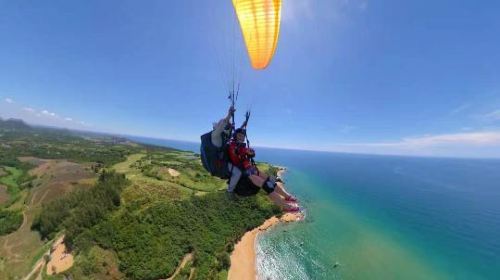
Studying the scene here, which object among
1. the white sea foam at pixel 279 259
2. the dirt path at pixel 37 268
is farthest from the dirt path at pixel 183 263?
the dirt path at pixel 37 268

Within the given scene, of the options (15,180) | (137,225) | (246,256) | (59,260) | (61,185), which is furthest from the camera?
(15,180)

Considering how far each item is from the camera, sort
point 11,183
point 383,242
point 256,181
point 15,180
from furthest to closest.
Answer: point 15,180 < point 11,183 < point 383,242 < point 256,181

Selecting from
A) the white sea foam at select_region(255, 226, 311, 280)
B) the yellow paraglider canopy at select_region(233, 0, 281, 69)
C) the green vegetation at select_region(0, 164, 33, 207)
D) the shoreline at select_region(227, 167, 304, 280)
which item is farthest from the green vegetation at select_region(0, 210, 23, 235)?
the yellow paraglider canopy at select_region(233, 0, 281, 69)

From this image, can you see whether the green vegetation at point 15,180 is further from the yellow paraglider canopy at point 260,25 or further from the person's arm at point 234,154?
the yellow paraglider canopy at point 260,25

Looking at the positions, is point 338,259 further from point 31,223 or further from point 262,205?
point 31,223

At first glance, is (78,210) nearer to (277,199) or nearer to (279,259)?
(279,259)

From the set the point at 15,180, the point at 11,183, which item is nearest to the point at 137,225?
the point at 11,183

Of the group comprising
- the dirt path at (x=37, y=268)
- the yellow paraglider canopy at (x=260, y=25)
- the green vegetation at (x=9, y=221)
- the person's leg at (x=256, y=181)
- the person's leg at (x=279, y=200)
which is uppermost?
the yellow paraglider canopy at (x=260, y=25)
